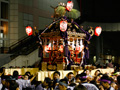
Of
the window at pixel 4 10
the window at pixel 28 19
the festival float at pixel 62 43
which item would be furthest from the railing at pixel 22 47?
the festival float at pixel 62 43

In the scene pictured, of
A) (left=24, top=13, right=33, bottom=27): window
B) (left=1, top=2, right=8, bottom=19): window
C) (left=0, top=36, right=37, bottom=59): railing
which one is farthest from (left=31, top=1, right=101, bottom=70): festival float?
(left=1, top=2, right=8, bottom=19): window

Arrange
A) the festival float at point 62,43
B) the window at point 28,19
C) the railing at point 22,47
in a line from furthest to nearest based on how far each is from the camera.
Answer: the window at point 28,19 < the railing at point 22,47 < the festival float at point 62,43

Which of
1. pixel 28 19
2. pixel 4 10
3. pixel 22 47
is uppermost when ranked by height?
pixel 4 10

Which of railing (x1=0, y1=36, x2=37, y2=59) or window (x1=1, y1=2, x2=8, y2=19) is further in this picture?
window (x1=1, y1=2, x2=8, y2=19)

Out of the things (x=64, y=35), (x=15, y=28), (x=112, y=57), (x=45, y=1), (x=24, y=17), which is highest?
(x=45, y=1)

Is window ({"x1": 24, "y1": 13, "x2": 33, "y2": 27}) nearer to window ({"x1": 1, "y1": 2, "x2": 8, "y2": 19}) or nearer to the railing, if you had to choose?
→ the railing

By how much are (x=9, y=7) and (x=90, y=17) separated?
8104mm

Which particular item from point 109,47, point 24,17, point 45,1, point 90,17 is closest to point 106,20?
point 90,17

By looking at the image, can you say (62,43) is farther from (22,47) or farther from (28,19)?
(28,19)

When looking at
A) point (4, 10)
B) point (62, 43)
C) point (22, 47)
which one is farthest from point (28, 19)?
point (62, 43)

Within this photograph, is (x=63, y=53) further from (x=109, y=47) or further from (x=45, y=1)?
(x=109, y=47)

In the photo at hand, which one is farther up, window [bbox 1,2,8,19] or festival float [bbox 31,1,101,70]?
window [bbox 1,2,8,19]

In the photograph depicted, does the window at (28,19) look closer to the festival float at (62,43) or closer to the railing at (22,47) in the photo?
the railing at (22,47)

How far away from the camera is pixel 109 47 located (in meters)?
22.1
